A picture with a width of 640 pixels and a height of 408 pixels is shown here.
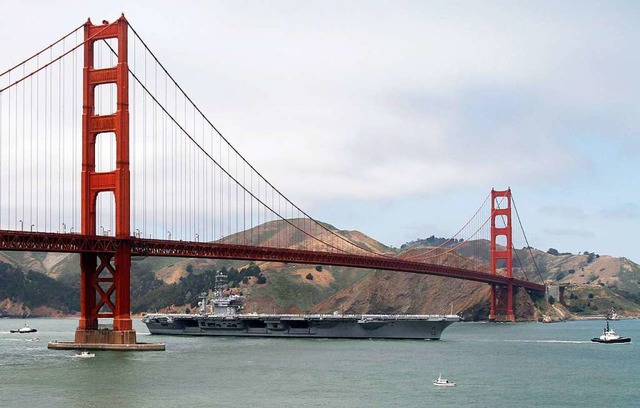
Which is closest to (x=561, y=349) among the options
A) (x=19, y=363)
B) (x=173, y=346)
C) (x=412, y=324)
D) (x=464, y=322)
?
(x=412, y=324)

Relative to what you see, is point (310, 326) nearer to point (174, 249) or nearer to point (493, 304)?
point (174, 249)

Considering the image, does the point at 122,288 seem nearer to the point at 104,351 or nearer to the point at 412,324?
the point at 104,351

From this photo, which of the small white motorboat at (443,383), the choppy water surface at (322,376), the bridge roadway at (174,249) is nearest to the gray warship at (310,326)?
the bridge roadway at (174,249)

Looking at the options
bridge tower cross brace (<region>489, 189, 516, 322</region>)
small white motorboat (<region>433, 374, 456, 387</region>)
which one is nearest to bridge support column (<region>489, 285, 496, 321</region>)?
bridge tower cross brace (<region>489, 189, 516, 322</region>)

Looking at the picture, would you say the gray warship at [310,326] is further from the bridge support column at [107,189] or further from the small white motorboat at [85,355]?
the small white motorboat at [85,355]

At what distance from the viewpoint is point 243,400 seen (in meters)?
42.2

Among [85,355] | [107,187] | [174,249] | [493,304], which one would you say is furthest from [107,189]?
[493,304]

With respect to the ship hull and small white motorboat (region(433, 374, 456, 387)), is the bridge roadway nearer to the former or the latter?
the ship hull

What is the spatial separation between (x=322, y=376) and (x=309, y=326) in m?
37.4

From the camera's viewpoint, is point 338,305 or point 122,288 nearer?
point 122,288

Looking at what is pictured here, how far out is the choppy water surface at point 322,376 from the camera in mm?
42812

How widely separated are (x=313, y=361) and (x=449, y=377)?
35.8 ft

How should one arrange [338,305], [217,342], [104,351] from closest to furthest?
[104,351] < [217,342] < [338,305]

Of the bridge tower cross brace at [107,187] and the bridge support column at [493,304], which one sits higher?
the bridge tower cross brace at [107,187]
